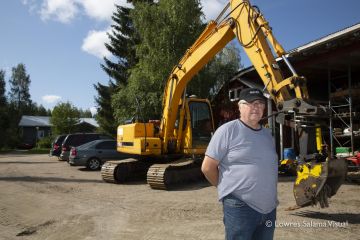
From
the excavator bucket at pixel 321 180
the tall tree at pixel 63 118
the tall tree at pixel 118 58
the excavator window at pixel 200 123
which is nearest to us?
the excavator bucket at pixel 321 180

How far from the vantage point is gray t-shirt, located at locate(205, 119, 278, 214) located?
145 inches

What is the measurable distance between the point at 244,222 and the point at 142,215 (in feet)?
16.9

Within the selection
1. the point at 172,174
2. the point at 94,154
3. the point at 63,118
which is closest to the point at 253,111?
the point at 172,174

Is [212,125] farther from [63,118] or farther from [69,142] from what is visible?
[63,118]

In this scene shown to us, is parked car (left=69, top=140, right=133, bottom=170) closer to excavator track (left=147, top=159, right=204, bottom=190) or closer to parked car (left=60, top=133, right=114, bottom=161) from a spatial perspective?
parked car (left=60, top=133, right=114, bottom=161)

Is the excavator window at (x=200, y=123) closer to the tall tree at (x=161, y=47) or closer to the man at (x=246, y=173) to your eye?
the man at (x=246, y=173)

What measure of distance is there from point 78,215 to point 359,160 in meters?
9.19

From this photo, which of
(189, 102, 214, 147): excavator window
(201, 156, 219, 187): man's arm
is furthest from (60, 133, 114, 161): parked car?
(201, 156, 219, 187): man's arm

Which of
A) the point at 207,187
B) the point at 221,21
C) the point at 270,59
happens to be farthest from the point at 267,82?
the point at 207,187

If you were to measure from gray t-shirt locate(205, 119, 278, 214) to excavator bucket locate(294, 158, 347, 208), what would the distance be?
125 inches

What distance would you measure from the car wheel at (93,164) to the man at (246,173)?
16488 mm

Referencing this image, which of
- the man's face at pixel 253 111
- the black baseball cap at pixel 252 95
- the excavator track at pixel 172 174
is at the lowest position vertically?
the excavator track at pixel 172 174

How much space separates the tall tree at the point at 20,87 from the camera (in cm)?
8606

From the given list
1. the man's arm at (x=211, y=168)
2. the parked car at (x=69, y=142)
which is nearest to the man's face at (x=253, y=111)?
the man's arm at (x=211, y=168)
